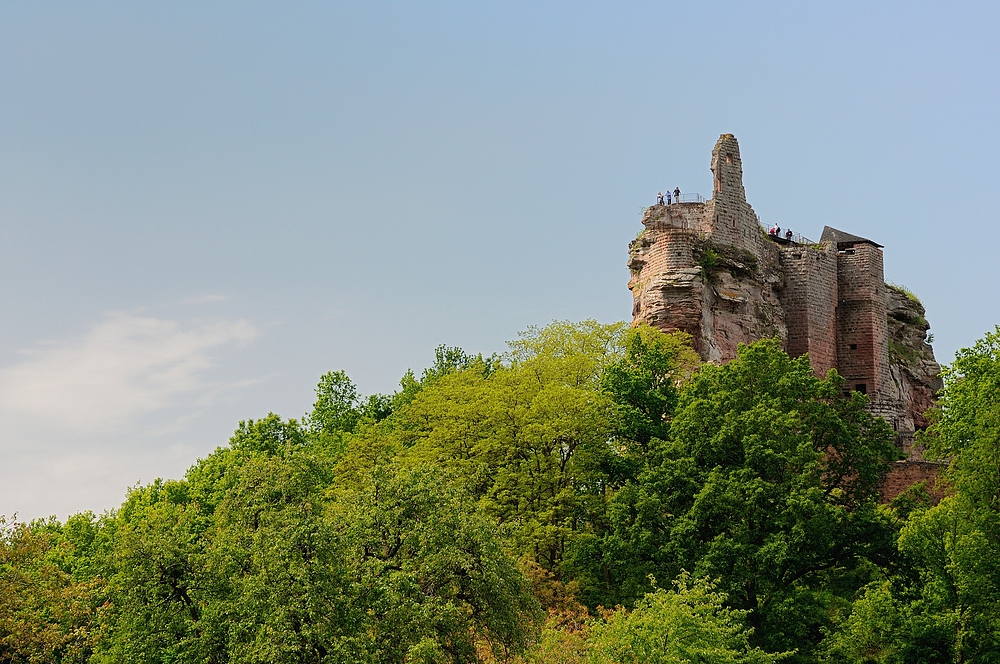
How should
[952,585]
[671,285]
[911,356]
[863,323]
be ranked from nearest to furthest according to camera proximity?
[952,585], [671,285], [863,323], [911,356]

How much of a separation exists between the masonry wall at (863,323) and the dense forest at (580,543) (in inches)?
653

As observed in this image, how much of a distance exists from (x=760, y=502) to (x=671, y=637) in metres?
7.95

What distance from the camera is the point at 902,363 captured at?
6512 centimetres

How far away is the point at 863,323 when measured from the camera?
61.1m

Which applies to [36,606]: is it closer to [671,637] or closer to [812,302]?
[671,637]

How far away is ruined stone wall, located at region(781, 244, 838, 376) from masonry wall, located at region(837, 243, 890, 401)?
0.58 m

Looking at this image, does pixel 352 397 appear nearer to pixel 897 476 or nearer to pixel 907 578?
pixel 897 476

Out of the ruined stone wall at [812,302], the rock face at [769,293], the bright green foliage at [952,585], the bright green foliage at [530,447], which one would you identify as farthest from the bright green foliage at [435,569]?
the ruined stone wall at [812,302]

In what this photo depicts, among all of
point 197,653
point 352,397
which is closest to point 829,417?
point 197,653

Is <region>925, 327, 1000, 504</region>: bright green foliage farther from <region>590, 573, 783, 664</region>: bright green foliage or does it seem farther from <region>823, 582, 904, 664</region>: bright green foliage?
<region>590, 573, 783, 664</region>: bright green foliage

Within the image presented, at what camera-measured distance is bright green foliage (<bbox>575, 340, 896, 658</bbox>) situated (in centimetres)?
3566

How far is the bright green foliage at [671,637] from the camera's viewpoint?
29.5 meters

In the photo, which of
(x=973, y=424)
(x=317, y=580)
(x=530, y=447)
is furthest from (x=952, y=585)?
(x=317, y=580)

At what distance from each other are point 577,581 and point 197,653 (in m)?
12.4
